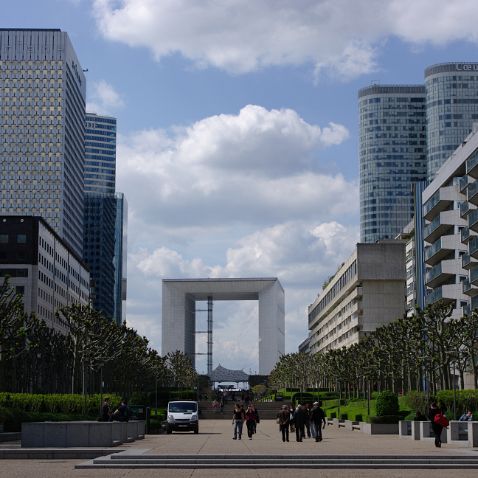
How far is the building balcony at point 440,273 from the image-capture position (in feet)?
329

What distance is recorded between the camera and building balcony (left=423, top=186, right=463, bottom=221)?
100119 mm

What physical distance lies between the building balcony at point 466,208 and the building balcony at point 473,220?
497 millimetres

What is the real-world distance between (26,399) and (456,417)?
1058 inches

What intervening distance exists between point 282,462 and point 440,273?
7286cm

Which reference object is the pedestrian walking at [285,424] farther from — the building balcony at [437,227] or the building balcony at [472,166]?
the building balcony at [437,227]

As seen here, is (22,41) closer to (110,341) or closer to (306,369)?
(306,369)

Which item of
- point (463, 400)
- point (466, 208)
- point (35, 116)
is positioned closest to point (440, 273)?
point (466, 208)

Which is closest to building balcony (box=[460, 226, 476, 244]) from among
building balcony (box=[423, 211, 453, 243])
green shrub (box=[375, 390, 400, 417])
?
building balcony (box=[423, 211, 453, 243])

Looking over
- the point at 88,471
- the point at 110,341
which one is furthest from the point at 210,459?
the point at 110,341

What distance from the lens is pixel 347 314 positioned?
6152 inches

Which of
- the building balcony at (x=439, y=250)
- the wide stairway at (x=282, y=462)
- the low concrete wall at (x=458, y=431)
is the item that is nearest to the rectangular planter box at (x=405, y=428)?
the low concrete wall at (x=458, y=431)

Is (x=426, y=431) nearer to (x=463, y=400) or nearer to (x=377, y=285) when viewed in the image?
(x=463, y=400)

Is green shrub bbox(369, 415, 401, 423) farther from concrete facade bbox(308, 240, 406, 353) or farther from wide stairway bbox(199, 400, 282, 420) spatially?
concrete facade bbox(308, 240, 406, 353)

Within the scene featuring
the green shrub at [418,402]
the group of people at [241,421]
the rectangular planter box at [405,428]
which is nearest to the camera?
the group of people at [241,421]
